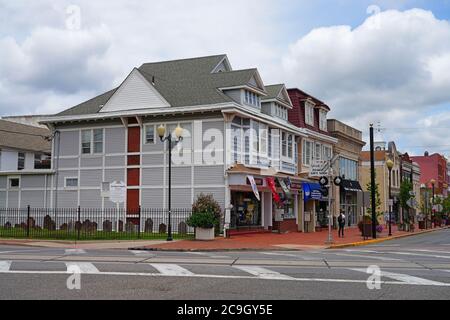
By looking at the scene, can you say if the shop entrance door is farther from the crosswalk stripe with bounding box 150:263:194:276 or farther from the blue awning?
the crosswalk stripe with bounding box 150:263:194:276

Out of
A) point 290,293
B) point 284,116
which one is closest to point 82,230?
point 284,116

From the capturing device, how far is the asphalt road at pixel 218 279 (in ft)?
34.4

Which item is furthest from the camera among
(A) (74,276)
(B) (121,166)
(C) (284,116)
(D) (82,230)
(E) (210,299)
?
(C) (284,116)

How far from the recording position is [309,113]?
4519cm

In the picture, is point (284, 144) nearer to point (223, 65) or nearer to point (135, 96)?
point (223, 65)

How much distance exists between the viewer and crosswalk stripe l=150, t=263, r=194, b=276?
1353cm

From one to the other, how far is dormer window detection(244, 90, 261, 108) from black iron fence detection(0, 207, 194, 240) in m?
8.24

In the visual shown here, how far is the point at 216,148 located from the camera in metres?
33.0

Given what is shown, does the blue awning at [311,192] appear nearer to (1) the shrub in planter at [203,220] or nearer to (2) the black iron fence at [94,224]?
(2) the black iron fence at [94,224]

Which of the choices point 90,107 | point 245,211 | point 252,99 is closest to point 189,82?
point 252,99

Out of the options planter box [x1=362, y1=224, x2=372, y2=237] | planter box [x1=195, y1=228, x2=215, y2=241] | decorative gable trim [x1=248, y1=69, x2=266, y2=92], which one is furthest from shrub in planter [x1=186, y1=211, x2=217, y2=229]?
planter box [x1=362, y1=224, x2=372, y2=237]

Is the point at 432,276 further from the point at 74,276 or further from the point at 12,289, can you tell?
the point at 12,289

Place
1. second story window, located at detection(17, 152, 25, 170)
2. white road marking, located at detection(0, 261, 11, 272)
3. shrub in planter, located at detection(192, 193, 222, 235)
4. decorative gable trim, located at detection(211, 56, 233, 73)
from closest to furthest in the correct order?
white road marking, located at detection(0, 261, 11, 272) → shrub in planter, located at detection(192, 193, 222, 235) → decorative gable trim, located at detection(211, 56, 233, 73) → second story window, located at detection(17, 152, 25, 170)
